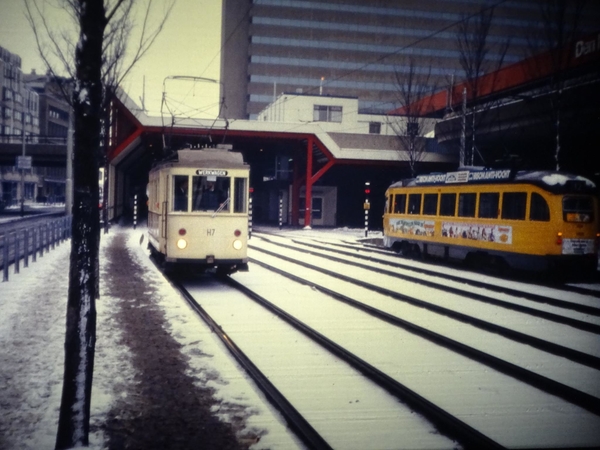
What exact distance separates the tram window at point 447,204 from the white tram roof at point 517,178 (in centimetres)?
47

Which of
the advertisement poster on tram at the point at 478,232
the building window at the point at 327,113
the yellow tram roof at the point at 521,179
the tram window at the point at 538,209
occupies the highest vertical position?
the building window at the point at 327,113

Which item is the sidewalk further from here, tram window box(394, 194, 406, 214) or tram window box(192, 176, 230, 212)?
tram window box(394, 194, 406, 214)

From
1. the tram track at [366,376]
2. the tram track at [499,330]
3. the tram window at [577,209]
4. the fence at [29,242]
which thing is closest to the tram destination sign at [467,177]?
the tram window at [577,209]

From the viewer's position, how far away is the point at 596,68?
2136 centimetres

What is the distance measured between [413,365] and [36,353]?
4664 mm

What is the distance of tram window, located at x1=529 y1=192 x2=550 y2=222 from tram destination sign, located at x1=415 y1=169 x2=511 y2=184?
127 cm

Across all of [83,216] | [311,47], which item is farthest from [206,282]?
[311,47]

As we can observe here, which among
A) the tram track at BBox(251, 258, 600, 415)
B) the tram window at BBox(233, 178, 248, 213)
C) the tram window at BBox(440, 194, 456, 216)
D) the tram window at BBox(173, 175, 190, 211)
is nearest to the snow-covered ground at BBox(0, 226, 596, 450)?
the tram window at BBox(173, 175, 190, 211)

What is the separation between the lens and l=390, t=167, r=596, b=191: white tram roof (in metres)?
15.4

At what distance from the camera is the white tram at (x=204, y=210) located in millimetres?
13383

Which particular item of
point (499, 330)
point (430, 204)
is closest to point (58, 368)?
point (499, 330)

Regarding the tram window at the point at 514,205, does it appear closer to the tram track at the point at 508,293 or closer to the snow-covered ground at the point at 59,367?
the tram track at the point at 508,293

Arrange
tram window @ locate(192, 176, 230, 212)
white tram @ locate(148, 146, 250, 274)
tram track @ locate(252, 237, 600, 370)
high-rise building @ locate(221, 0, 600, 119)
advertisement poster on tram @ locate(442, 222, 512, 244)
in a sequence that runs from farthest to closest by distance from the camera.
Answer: high-rise building @ locate(221, 0, 600, 119) < advertisement poster on tram @ locate(442, 222, 512, 244) < tram window @ locate(192, 176, 230, 212) < white tram @ locate(148, 146, 250, 274) < tram track @ locate(252, 237, 600, 370)

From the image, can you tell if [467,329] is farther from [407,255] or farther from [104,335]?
[407,255]
